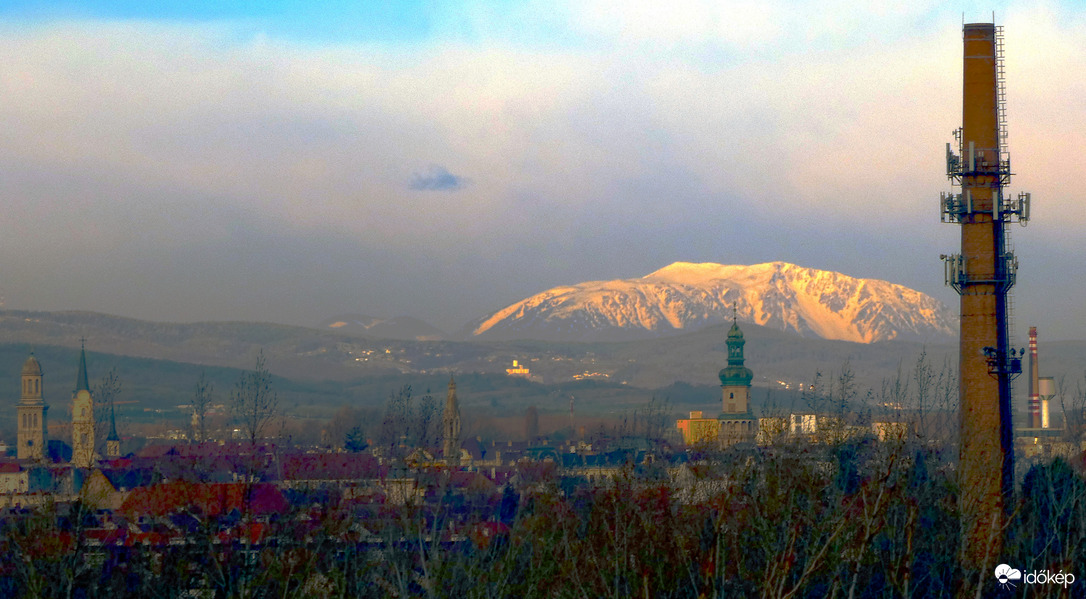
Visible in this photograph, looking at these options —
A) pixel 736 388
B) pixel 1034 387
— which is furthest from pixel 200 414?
pixel 1034 387

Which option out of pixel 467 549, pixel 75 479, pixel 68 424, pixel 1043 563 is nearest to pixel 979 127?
pixel 1043 563

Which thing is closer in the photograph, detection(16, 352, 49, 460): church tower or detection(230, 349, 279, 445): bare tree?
detection(230, 349, 279, 445): bare tree

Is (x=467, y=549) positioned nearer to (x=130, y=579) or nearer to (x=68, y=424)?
(x=130, y=579)

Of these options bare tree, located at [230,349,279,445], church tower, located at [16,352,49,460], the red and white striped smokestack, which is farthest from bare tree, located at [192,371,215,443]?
the red and white striped smokestack

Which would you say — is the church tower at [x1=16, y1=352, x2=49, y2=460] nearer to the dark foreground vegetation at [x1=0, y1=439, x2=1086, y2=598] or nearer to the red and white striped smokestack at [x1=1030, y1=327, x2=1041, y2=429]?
the red and white striped smokestack at [x1=1030, y1=327, x2=1041, y2=429]

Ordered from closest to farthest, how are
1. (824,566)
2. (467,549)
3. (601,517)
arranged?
(824,566), (601,517), (467,549)
